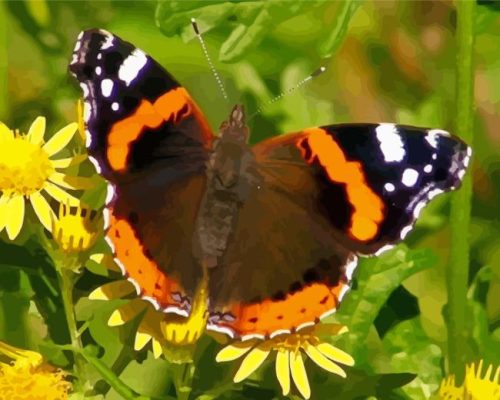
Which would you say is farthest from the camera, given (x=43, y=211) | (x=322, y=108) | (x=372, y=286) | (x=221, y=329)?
(x=322, y=108)

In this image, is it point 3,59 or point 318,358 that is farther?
point 3,59

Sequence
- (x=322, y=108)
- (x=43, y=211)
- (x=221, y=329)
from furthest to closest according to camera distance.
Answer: (x=322, y=108) < (x=43, y=211) < (x=221, y=329)

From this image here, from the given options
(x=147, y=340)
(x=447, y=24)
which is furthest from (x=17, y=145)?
(x=447, y=24)

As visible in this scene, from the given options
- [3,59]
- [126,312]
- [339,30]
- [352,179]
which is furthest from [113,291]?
[3,59]

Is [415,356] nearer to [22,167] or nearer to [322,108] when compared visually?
[322,108]

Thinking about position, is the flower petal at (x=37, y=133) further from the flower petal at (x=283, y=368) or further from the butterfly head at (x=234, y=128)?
the flower petal at (x=283, y=368)

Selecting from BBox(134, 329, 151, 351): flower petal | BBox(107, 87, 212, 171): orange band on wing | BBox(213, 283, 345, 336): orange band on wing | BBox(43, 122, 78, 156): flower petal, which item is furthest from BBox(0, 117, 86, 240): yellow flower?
BBox(213, 283, 345, 336): orange band on wing

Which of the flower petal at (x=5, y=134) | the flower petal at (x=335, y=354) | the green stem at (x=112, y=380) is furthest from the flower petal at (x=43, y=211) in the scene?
the flower petal at (x=335, y=354)
